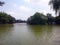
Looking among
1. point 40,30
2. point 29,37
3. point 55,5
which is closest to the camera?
point 29,37

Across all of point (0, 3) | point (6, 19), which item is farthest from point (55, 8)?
point (6, 19)

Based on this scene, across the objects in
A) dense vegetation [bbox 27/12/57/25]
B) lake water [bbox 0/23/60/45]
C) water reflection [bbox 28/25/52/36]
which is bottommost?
lake water [bbox 0/23/60/45]

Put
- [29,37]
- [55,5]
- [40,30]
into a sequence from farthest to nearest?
[55,5] < [40,30] < [29,37]

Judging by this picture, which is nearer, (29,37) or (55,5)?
(29,37)

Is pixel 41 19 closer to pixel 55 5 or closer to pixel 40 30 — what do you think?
pixel 55 5

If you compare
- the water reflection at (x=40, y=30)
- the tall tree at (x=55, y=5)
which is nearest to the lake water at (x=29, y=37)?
the water reflection at (x=40, y=30)

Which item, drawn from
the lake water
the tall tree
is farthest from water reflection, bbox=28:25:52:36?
the tall tree

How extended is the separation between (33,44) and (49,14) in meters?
44.6

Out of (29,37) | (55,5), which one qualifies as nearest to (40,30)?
(29,37)

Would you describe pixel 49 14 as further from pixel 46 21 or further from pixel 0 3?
pixel 0 3

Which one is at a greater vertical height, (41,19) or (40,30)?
(41,19)

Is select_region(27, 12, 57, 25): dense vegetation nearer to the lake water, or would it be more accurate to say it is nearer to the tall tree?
the tall tree

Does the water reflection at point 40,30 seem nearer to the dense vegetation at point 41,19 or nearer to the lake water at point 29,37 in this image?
the lake water at point 29,37

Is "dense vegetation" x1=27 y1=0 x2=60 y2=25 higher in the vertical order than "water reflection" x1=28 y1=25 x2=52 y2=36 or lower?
higher
